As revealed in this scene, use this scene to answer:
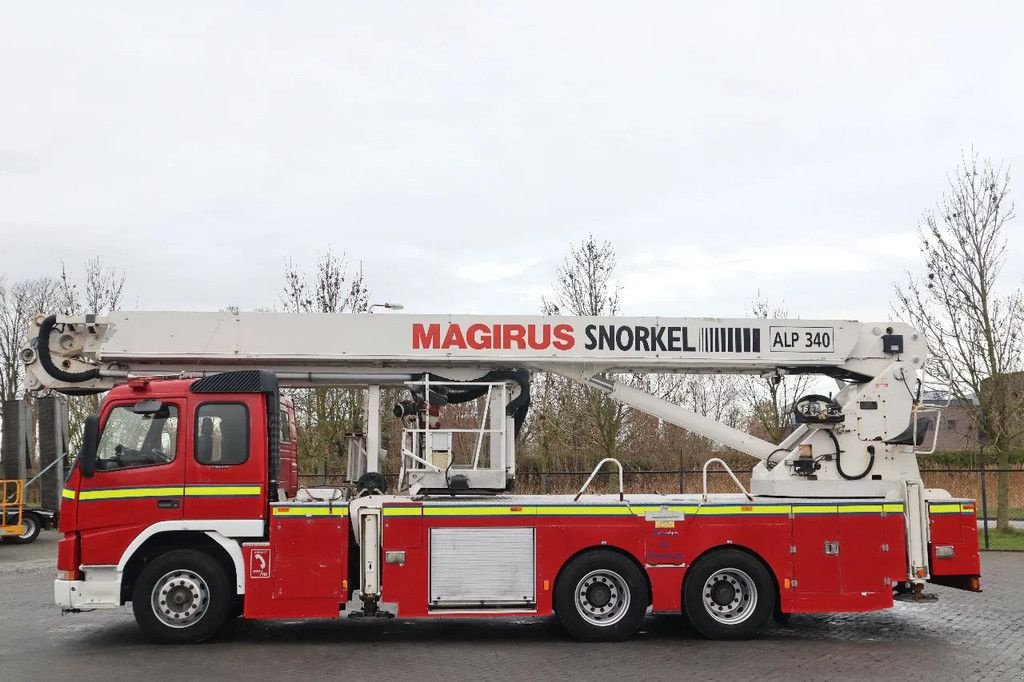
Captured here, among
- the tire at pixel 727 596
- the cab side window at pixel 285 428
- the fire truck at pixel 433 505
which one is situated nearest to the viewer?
the fire truck at pixel 433 505

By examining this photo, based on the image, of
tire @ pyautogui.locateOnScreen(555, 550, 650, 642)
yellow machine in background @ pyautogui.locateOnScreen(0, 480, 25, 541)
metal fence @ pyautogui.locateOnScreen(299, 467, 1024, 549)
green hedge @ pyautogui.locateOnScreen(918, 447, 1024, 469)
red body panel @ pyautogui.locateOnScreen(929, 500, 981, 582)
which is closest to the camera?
tire @ pyautogui.locateOnScreen(555, 550, 650, 642)

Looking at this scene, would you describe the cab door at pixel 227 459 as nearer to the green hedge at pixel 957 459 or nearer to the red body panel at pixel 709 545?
the red body panel at pixel 709 545

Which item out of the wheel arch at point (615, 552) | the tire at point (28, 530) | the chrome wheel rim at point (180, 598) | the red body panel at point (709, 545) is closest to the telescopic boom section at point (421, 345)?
the red body panel at point (709, 545)

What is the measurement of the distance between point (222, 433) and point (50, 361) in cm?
235

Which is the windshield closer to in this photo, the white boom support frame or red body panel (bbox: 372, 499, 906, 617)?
the white boom support frame

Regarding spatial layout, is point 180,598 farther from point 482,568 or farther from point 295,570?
point 482,568

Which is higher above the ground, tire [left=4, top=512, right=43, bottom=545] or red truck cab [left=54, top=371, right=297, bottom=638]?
red truck cab [left=54, top=371, right=297, bottom=638]

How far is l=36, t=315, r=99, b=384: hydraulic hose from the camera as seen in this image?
11500 millimetres

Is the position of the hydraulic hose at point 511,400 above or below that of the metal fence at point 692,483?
above

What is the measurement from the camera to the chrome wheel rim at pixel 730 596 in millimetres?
11125

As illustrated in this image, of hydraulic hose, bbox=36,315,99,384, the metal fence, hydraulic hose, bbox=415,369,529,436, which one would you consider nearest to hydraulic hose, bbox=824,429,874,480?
hydraulic hose, bbox=415,369,529,436

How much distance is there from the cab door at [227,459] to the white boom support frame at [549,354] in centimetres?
77

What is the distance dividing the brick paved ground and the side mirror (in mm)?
1966

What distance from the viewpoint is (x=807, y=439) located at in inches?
475
